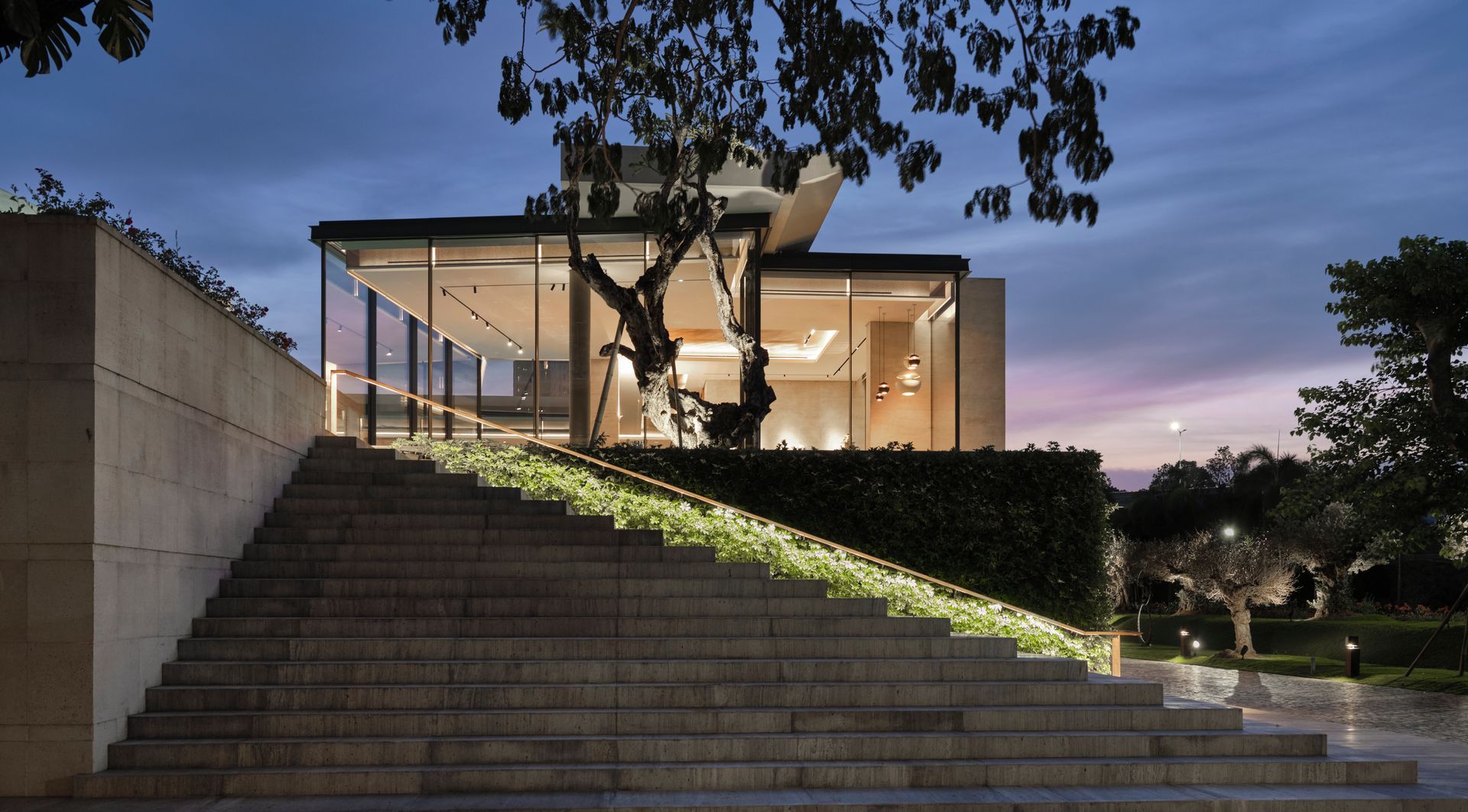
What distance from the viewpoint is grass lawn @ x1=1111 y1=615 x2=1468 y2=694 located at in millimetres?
18953

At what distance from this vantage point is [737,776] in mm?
7387

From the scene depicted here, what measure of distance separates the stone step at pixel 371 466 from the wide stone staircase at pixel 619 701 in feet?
3.60

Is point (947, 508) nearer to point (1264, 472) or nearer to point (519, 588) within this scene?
point (519, 588)

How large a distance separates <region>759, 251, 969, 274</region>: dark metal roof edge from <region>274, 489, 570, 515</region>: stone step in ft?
30.9

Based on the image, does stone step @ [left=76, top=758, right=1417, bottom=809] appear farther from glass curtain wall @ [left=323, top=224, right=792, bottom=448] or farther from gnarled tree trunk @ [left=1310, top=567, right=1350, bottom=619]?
gnarled tree trunk @ [left=1310, top=567, right=1350, bottom=619]

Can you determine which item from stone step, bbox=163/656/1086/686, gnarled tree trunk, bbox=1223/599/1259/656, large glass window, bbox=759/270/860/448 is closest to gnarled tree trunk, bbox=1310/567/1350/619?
gnarled tree trunk, bbox=1223/599/1259/656

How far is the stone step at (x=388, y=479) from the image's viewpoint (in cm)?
1128

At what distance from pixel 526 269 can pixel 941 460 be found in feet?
28.9

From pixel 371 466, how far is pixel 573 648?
13.5 ft

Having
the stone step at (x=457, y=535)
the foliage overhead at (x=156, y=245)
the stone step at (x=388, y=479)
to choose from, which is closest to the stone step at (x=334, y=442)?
the stone step at (x=388, y=479)

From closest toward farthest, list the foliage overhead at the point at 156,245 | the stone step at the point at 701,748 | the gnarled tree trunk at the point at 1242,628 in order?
1. the stone step at the point at 701,748
2. the foliage overhead at the point at 156,245
3. the gnarled tree trunk at the point at 1242,628

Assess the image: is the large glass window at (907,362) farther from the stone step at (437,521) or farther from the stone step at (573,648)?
the stone step at (573,648)

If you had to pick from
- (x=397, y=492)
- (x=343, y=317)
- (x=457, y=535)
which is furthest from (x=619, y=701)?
(x=343, y=317)

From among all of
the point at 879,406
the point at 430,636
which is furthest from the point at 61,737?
the point at 879,406
